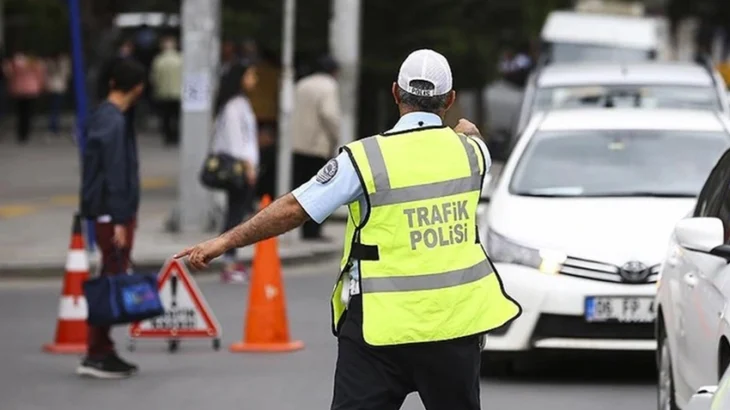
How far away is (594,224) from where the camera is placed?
10.4 meters

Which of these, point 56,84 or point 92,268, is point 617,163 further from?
point 56,84

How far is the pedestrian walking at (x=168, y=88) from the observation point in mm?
34969

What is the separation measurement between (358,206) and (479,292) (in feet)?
1.50

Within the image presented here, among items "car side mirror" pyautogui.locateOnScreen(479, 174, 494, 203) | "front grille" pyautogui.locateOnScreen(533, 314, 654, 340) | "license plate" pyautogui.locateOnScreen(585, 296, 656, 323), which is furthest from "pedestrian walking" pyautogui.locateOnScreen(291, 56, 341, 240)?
"license plate" pyautogui.locateOnScreen(585, 296, 656, 323)

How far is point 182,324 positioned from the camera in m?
11.9

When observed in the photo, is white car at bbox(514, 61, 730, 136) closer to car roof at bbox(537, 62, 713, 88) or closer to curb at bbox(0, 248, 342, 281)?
car roof at bbox(537, 62, 713, 88)

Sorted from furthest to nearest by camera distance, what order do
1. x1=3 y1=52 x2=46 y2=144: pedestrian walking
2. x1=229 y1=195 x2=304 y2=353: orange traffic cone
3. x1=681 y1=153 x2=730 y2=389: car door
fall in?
1. x1=3 y1=52 x2=46 y2=144: pedestrian walking
2. x1=229 y1=195 x2=304 y2=353: orange traffic cone
3. x1=681 y1=153 x2=730 y2=389: car door

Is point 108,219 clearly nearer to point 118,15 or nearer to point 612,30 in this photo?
point 612,30

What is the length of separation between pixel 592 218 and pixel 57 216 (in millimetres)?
11214

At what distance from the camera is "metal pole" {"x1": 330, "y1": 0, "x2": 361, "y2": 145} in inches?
850

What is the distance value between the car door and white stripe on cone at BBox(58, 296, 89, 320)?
16.0ft

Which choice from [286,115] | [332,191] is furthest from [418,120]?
[286,115]

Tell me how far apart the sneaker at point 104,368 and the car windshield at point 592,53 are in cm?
1822

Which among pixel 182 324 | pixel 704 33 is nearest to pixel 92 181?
pixel 182 324
